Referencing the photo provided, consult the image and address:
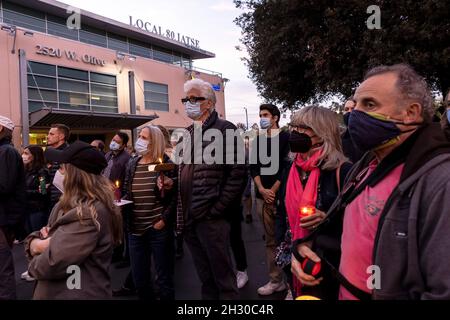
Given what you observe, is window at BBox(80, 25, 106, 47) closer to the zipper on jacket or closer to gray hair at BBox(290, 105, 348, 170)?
gray hair at BBox(290, 105, 348, 170)

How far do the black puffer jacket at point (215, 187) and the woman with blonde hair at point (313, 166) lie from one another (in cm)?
45

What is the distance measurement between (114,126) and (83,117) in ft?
9.42

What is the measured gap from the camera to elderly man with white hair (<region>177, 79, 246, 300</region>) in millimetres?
2902

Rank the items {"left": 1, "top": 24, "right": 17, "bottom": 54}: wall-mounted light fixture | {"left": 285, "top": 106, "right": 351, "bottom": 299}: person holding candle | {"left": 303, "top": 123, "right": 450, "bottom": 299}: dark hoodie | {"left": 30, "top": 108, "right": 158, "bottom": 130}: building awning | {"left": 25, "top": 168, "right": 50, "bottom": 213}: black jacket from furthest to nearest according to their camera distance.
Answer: {"left": 30, "top": 108, "right": 158, "bottom": 130}: building awning → {"left": 1, "top": 24, "right": 17, "bottom": 54}: wall-mounted light fixture → {"left": 25, "top": 168, "right": 50, "bottom": 213}: black jacket → {"left": 285, "top": 106, "right": 351, "bottom": 299}: person holding candle → {"left": 303, "top": 123, "right": 450, "bottom": 299}: dark hoodie

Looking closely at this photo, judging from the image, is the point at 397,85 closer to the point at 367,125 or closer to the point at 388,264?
the point at 367,125

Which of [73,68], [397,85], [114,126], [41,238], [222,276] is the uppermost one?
[73,68]

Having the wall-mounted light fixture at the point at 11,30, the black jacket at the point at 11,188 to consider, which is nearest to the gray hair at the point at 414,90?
the black jacket at the point at 11,188

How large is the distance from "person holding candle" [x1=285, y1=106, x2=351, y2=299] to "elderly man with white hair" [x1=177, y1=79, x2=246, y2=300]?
53 centimetres

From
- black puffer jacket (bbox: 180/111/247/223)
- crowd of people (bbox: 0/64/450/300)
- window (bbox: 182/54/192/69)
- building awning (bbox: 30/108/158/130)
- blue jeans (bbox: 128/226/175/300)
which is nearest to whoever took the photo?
crowd of people (bbox: 0/64/450/300)

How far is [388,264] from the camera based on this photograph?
51.7 inches

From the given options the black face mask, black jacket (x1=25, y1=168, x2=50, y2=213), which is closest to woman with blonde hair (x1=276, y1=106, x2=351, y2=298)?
the black face mask

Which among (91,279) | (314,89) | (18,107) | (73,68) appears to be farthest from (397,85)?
(73,68)

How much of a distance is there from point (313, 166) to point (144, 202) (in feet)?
5.74

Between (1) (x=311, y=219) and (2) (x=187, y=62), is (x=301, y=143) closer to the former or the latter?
(1) (x=311, y=219)
